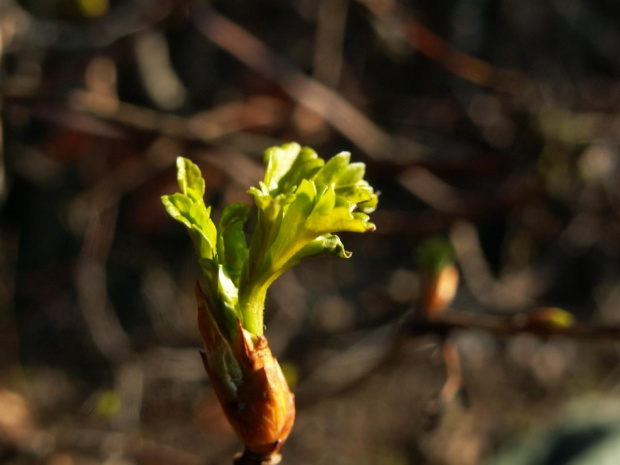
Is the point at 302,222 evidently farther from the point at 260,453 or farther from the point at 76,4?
the point at 76,4

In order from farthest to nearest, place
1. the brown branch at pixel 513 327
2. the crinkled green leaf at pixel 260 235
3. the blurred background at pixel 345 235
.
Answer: the blurred background at pixel 345 235 < the brown branch at pixel 513 327 < the crinkled green leaf at pixel 260 235

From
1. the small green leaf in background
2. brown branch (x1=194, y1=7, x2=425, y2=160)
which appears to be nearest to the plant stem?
brown branch (x1=194, y1=7, x2=425, y2=160)

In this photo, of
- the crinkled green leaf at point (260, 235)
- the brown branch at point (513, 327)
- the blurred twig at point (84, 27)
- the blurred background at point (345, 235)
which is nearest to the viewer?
the crinkled green leaf at point (260, 235)

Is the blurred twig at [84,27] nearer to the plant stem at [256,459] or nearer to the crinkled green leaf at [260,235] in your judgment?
the crinkled green leaf at [260,235]

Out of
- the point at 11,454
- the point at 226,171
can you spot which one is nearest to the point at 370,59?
the point at 226,171

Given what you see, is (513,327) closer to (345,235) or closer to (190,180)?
(190,180)

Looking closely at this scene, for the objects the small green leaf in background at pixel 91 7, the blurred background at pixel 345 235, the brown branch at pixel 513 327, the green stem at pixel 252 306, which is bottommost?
the blurred background at pixel 345 235

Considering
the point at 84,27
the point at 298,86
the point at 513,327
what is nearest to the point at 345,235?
the point at 298,86

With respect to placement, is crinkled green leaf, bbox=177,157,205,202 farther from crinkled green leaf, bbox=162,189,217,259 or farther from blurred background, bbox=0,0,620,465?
blurred background, bbox=0,0,620,465

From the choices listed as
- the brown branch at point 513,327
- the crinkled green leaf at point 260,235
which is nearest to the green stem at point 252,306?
the crinkled green leaf at point 260,235
